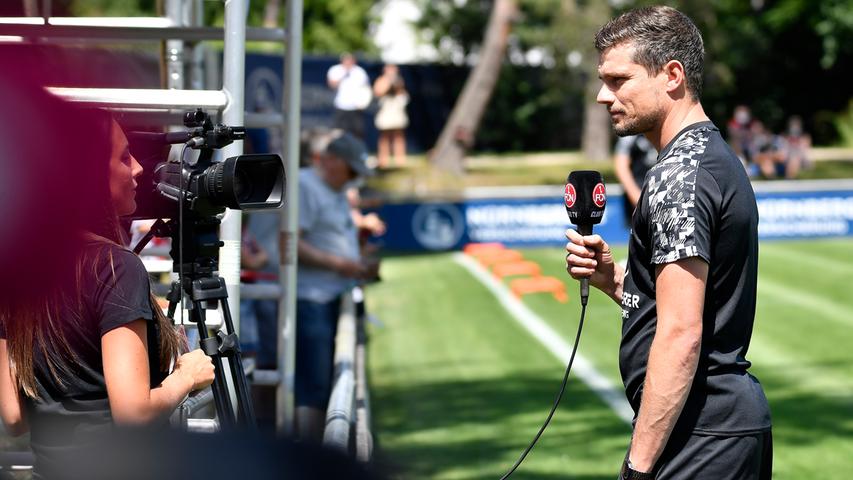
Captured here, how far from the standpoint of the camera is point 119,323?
290 centimetres

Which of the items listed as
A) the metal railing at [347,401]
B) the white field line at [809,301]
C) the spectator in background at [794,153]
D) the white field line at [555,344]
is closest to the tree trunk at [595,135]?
the spectator in background at [794,153]

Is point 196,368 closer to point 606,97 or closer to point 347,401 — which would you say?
point 606,97

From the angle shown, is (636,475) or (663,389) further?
(636,475)

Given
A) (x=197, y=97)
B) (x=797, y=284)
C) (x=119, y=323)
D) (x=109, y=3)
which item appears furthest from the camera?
(x=109, y=3)

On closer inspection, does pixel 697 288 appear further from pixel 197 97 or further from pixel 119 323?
pixel 197 97

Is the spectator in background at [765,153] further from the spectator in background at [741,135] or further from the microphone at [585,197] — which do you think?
the microphone at [585,197]

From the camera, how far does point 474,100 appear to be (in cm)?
3334

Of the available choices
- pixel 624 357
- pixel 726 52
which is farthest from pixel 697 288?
pixel 726 52

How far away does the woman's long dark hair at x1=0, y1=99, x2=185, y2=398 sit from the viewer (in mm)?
1833

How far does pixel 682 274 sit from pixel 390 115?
2636 centimetres

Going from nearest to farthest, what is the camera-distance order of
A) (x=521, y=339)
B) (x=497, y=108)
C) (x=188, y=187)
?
1. (x=188, y=187)
2. (x=521, y=339)
3. (x=497, y=108)

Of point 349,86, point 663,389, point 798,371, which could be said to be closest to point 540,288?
point 798,371

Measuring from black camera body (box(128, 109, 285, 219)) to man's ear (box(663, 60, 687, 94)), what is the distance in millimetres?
1202

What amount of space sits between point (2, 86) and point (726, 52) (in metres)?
44.6
